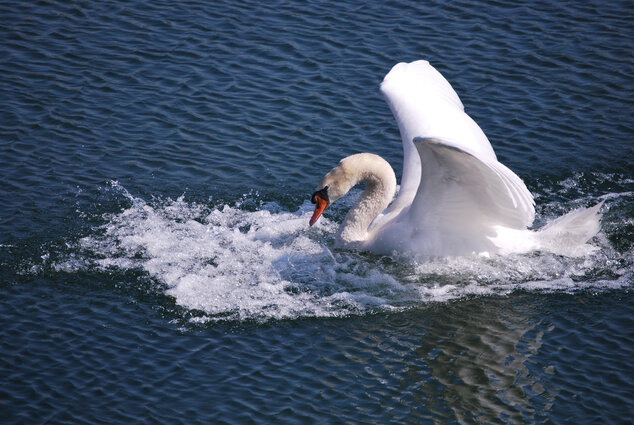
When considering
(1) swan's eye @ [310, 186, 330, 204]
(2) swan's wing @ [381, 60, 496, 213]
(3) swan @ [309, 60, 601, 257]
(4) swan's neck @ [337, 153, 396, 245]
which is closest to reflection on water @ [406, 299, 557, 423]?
(3) swan @ [309, 60, 601, 257]

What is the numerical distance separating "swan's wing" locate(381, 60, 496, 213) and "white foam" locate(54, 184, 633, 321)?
1.15 meters

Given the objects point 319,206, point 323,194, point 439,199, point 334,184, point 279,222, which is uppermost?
point 439,199

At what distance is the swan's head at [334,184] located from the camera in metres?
9.32

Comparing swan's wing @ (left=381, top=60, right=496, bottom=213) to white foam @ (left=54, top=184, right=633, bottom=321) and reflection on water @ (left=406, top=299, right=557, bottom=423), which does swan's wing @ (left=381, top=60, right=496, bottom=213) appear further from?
reflection on water @ (left=406, top=299, right=557, bottom=423)

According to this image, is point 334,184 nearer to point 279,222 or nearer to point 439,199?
point 279,222

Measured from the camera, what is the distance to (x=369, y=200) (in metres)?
9.65

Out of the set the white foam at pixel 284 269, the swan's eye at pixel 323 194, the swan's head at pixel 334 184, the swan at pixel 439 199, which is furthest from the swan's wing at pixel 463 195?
the swan's eye at pixel 323 194

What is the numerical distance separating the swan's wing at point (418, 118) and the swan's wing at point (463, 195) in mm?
721

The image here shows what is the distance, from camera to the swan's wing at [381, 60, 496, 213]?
9266 mm

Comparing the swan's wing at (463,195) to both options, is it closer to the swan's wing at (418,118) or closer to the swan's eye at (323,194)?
the swan's wing at (418,118)

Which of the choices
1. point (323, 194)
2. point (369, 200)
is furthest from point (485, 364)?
point (323, 194)

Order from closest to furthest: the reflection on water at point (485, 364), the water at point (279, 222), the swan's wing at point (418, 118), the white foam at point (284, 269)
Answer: the reflection on water at point (485, 364) < the water at point (279, 222) < the white foam at point (284, 269) < the swan's wing at point (418, 118)

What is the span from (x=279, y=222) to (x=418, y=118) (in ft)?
7.06

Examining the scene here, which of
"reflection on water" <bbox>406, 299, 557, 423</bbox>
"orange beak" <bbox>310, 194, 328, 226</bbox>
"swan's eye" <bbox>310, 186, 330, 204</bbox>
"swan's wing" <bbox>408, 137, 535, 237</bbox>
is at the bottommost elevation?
"reflection on water" <bbox>406, 299, 557, 423</bbox>
